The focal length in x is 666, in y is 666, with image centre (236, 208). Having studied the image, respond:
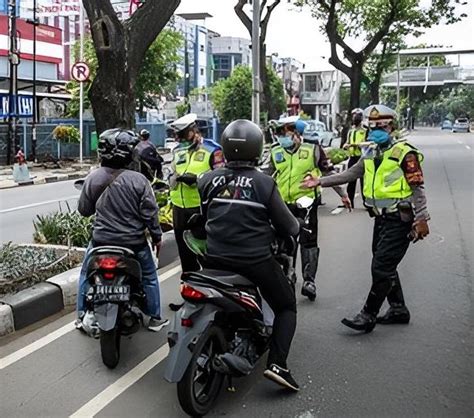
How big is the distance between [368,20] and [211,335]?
93.5 feet

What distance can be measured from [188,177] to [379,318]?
206 cm

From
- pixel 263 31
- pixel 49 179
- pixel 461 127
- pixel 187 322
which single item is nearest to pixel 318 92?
pixel 461 127

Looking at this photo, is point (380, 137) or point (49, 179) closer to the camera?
point (380, 137)

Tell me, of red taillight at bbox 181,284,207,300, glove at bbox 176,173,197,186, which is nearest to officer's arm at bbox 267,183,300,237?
red taillight at bbox 181,284,207,300

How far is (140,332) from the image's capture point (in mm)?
5523

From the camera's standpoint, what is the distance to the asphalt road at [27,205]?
10.8 metres

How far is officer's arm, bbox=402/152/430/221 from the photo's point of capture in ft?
17.1

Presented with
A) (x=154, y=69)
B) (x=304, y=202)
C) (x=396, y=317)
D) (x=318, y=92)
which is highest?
(x=318, y=92)

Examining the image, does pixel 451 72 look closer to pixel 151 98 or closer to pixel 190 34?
pixel 190 34

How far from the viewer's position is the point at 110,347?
15.4 feet

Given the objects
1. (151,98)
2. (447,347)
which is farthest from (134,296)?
(151,98)

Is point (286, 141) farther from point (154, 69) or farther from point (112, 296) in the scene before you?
point (154, 69)

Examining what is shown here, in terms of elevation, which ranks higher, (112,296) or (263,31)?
(263,31)

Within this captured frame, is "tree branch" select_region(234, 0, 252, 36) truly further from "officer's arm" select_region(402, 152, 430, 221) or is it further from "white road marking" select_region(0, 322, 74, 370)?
"white road marking" select_region(0, 322, 74, 370)
